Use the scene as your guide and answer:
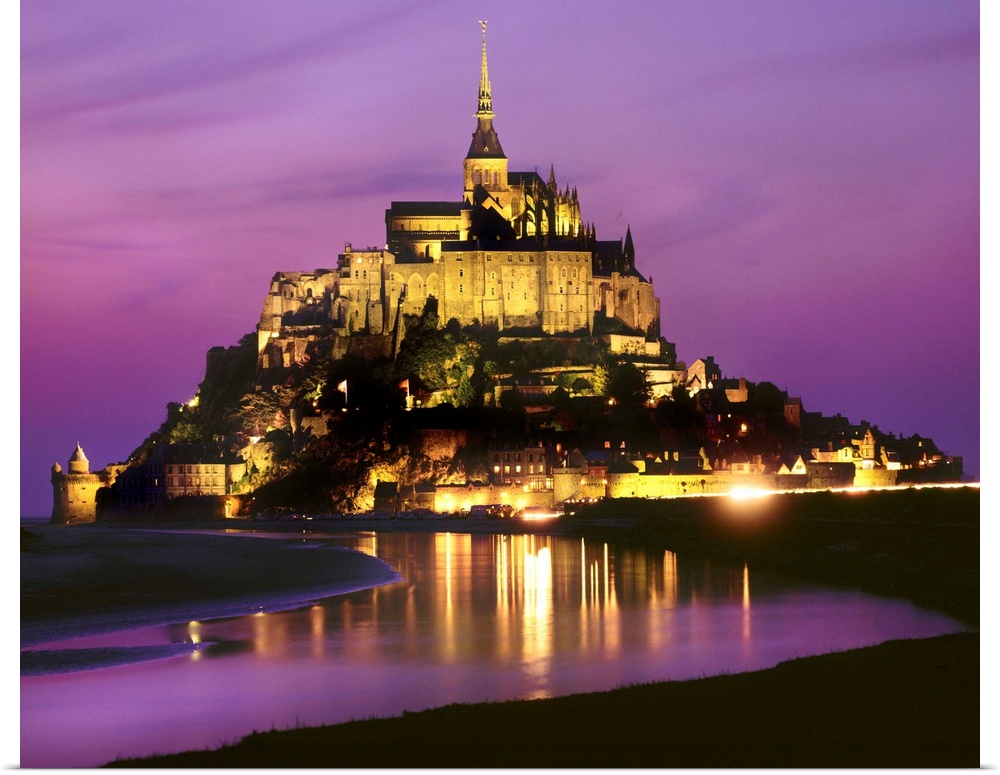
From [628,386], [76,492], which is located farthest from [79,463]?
[628,386]

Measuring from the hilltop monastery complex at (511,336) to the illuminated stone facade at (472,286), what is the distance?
0.13 m

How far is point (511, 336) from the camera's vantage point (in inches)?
4476

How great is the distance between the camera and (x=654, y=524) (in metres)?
66.3

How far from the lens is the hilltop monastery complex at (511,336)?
3568 inches

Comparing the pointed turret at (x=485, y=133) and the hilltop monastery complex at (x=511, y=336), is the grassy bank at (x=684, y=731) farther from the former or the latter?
the pointed turret at (x=485, y=133)

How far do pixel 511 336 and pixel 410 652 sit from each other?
3498 inches

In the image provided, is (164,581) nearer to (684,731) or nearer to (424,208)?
(684,731)

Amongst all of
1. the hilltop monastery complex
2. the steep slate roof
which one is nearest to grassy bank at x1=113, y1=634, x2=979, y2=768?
the hilltop monastery complex

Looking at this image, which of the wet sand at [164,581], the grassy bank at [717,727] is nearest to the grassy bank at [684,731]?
the grassy bank at [717,727]

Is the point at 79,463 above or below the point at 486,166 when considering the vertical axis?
below

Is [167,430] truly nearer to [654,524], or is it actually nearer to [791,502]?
[654,524]

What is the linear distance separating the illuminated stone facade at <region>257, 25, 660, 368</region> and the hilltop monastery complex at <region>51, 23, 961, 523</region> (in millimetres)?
127
